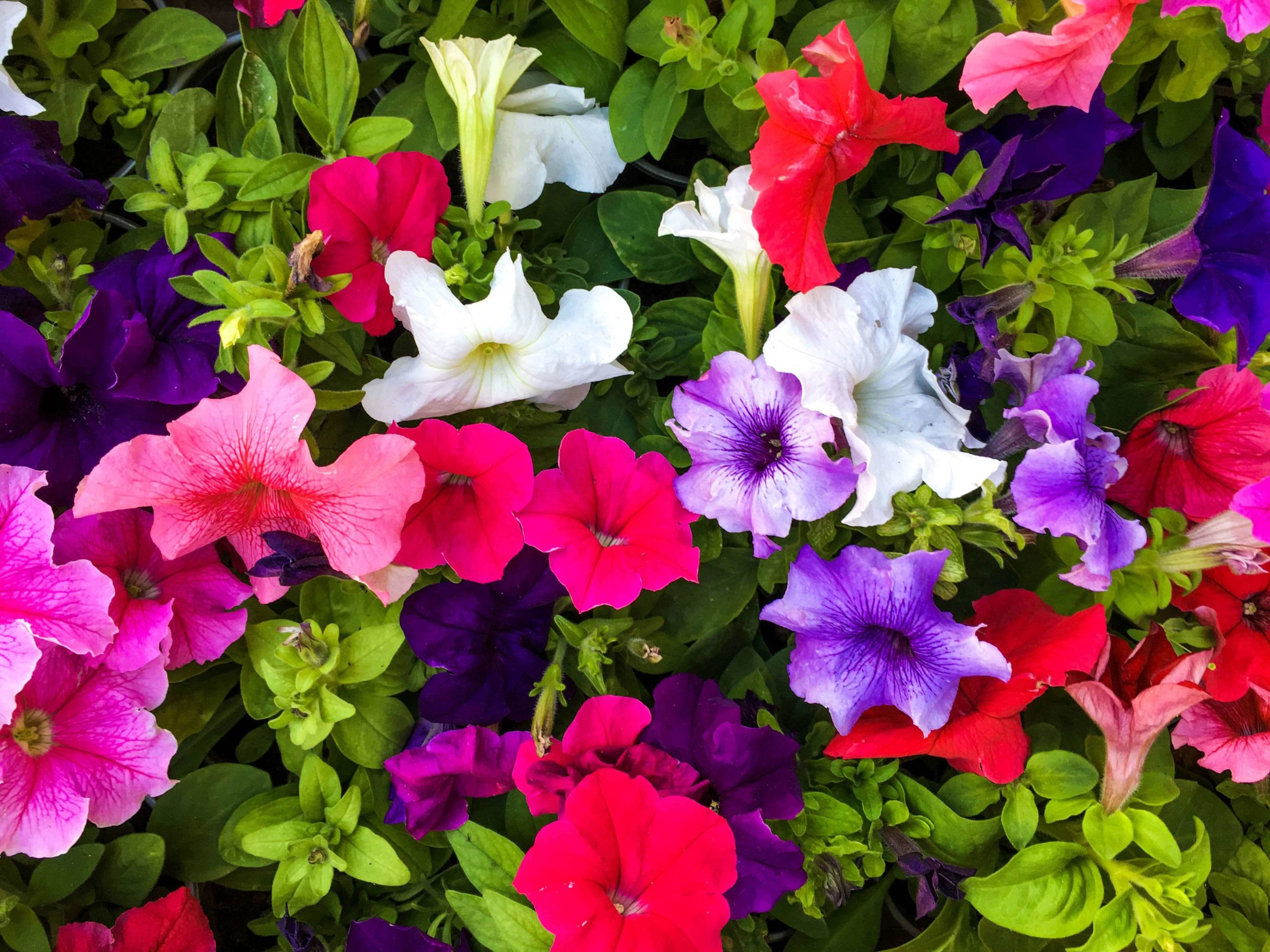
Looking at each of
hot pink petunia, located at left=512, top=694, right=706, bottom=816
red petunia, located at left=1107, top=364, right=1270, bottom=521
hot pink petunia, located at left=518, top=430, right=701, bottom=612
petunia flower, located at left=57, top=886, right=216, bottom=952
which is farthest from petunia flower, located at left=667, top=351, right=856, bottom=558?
petunia flower, located at left=57, top=886, right=216, bottom=952

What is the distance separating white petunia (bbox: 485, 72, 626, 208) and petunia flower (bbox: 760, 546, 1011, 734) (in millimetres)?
364

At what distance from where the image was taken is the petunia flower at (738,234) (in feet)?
2.20

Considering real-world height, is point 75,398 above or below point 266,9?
below

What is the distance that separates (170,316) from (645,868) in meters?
0.53

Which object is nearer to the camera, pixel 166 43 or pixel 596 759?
pixel 596 759

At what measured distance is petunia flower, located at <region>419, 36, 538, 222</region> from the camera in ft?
2.26

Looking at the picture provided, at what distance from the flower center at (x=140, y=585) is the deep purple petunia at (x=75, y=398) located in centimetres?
7

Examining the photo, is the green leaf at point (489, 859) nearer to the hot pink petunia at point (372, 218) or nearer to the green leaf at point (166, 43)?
the hot pink petunia at point (372, 218)

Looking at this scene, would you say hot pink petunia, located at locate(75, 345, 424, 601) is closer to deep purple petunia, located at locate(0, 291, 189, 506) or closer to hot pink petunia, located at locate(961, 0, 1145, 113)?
deep purple petunia, located at locate(0, 291, 189, 506)

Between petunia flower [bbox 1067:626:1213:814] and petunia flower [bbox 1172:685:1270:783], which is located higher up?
petunia flower [bbox 1067:626:1213:814]

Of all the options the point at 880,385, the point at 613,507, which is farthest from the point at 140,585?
the point at 880,385

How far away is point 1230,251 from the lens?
0.70m

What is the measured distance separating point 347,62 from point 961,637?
61cm

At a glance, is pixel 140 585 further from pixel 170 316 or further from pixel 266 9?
pixel 266 9
